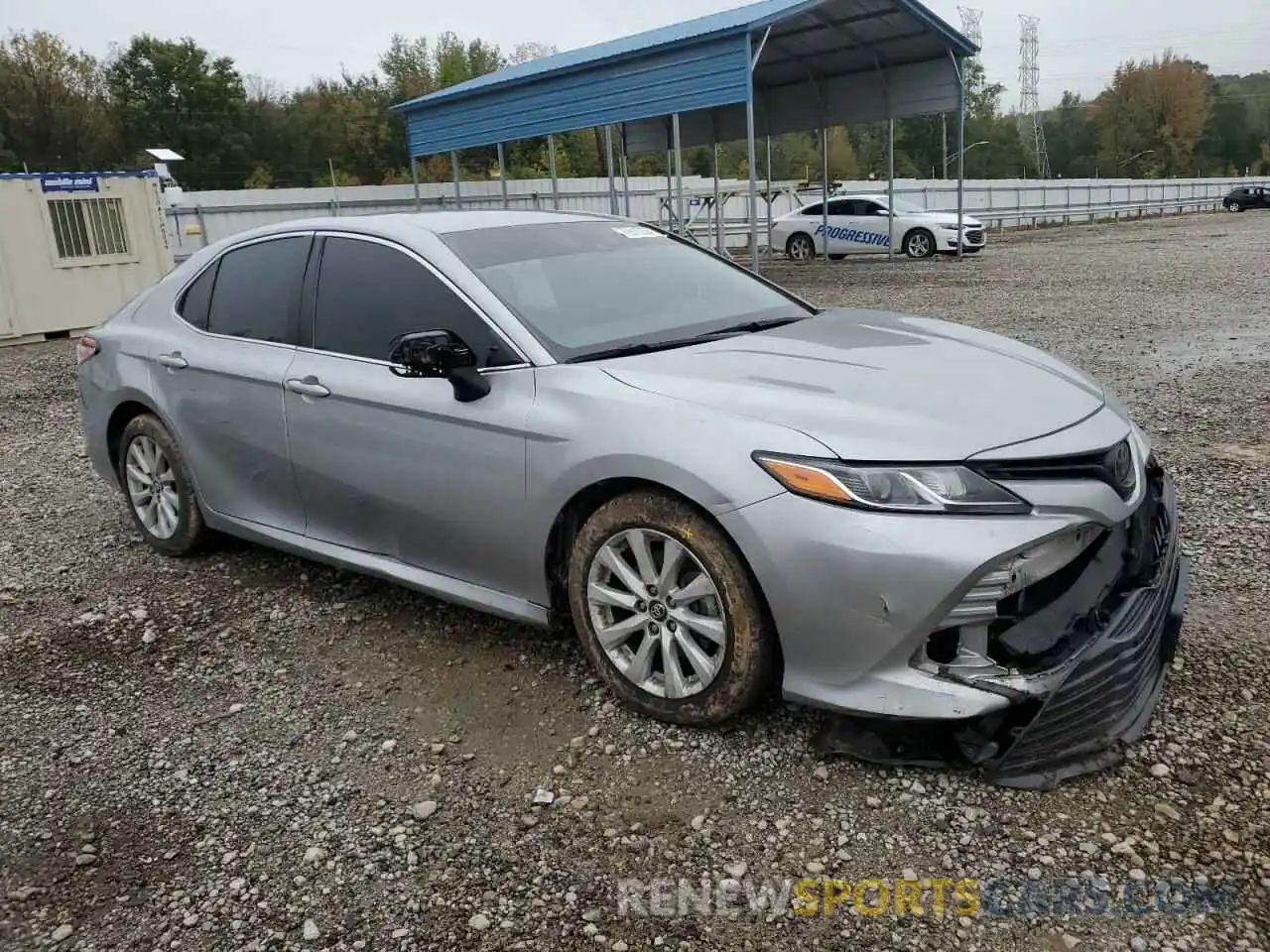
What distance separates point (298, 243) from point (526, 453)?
175 cm

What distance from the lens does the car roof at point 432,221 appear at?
4.09 meters

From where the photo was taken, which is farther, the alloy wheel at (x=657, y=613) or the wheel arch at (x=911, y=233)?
the wheel arch at (x=911, y=233)

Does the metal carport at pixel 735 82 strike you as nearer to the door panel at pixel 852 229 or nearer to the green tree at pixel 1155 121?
the door panel at pixel 852 229

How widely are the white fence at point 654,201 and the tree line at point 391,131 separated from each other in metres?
2.53

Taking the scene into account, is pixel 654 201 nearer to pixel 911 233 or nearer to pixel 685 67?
pixel 911 233

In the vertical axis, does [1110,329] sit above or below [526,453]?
below

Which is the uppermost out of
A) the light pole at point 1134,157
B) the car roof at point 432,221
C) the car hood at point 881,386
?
the light pole at point 1134,157

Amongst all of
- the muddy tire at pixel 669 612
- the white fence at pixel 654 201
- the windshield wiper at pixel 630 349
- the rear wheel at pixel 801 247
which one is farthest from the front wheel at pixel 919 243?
the muddy tire at pixel 669 612

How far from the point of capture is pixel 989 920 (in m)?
2.39

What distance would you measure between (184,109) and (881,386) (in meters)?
61.1

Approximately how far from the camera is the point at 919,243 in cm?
2403

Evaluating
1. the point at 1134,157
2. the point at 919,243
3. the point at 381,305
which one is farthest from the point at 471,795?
the point at 1134,157

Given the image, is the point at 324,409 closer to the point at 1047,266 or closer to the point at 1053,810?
the point at 1053,810

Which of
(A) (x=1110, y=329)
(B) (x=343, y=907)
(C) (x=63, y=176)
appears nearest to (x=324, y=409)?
(B) (x=343, y=907)
